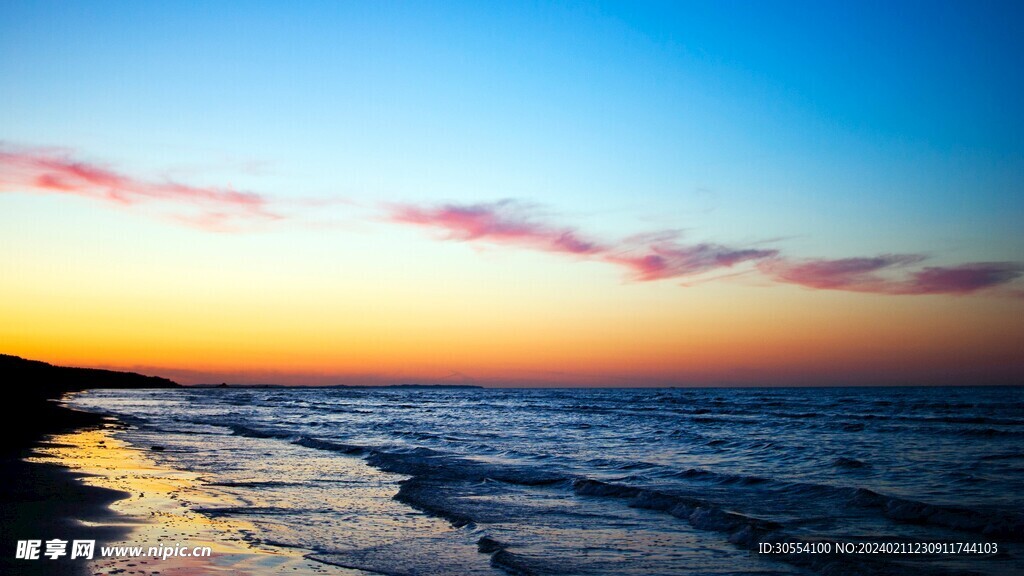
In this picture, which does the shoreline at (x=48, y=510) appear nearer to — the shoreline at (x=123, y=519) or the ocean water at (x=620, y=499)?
the shoreline at (x=123, y=519)

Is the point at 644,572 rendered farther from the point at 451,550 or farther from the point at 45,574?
the point at 45,574

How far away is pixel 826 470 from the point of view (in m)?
20.3

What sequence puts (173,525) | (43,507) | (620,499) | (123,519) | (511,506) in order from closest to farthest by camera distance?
(173,525) < (123,519) < (43,507) < (511,506) < (620,499)

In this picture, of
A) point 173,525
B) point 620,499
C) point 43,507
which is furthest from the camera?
point 620,499

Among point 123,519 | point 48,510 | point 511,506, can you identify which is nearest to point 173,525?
point 123,519

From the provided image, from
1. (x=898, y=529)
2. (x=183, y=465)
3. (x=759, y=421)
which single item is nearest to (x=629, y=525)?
(x=898, y=529)

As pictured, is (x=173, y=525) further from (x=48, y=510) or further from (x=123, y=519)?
A: (x=48, y=510)

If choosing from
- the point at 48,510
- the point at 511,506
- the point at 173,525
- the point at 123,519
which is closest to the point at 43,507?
the point at 48,510

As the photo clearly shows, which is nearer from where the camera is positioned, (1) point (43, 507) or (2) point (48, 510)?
(2) point (48, 510)

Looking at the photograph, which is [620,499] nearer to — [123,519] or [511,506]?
[511,506]

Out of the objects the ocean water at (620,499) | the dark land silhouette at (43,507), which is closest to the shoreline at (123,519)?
the dark land silhouette at (43,507)

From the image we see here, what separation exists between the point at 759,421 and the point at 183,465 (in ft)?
115

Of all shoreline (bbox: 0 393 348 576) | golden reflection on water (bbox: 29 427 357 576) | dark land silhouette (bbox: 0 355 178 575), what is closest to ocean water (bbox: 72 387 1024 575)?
golden reflection on water (bbox: 29 427 357 576)

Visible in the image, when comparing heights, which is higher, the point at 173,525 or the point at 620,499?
the point at 173,525
